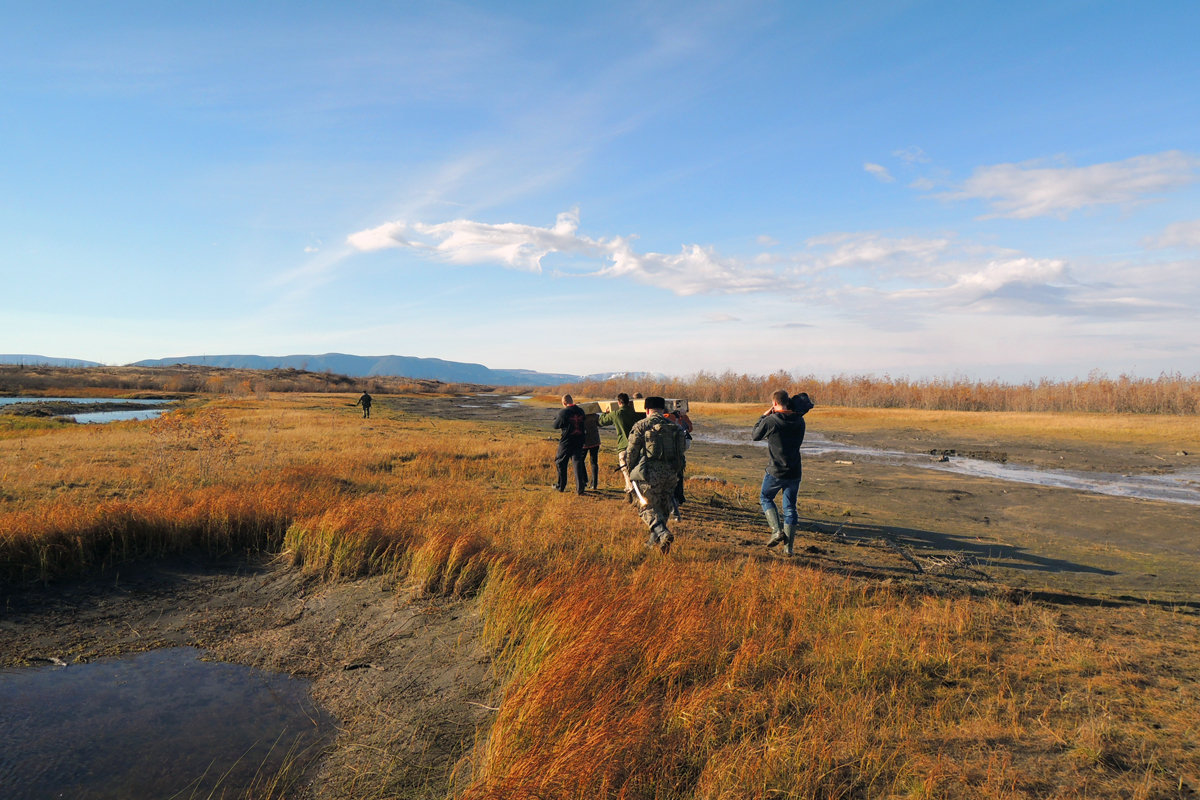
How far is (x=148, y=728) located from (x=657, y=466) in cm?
584

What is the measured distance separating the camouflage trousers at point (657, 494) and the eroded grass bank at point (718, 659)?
19.1 inches

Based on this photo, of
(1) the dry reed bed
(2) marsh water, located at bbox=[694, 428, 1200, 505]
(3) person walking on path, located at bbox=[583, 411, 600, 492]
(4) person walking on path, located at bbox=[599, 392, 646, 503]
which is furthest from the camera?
(1) the dry reed bed

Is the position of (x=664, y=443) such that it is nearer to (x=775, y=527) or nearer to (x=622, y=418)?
(x=775, y=527)

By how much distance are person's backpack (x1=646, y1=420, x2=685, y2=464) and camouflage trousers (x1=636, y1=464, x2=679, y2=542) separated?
0.43 feet

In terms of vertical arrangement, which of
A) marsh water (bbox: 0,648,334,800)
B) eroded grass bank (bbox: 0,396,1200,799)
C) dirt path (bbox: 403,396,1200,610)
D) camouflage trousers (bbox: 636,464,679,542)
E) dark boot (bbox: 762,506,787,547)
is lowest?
marsh water (bbox: 0,648,334,800)

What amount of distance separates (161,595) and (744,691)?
293 inches

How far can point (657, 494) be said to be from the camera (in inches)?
325

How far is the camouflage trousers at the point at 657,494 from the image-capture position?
26.9ft

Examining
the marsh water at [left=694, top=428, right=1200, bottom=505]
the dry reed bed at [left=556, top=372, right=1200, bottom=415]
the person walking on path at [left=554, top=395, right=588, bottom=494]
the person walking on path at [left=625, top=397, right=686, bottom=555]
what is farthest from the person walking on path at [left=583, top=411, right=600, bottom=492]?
the dry reed bed at [left=556, top=372, right=1200, bottom=415]

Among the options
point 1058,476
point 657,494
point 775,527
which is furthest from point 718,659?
point 1058,476

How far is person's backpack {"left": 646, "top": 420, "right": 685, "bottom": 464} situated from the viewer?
8.16 meters

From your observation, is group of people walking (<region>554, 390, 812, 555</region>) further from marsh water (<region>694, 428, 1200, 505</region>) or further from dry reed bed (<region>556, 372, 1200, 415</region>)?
dry reed bed (<region>556, 372, 1200, 415</region>)

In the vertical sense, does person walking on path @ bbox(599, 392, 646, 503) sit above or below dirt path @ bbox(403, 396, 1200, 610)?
above

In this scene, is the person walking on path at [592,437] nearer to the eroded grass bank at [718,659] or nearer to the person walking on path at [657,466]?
the eroded grass bank at [718,659]
